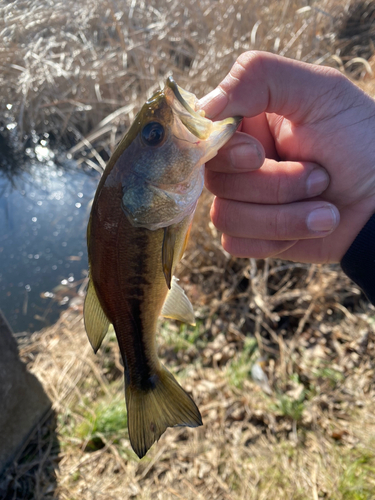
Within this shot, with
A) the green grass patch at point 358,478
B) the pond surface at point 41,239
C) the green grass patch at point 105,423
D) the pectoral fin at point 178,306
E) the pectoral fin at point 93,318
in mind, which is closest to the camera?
the pectoral fin at point 93,318

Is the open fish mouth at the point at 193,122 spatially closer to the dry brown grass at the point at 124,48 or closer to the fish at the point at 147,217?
the fish at the point at 147,217

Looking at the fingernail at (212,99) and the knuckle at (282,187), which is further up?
the fingernail at (212,99)

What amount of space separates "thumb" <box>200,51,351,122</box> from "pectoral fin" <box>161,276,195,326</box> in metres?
0.83

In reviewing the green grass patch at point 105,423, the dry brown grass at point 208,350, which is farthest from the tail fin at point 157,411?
the green grass patch at point 105,423

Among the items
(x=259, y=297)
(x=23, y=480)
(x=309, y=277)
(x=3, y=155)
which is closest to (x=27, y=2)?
(x=3, y=155)

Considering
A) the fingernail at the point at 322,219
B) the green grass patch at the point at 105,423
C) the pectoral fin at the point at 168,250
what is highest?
the pectoral fin at the point at 168,250

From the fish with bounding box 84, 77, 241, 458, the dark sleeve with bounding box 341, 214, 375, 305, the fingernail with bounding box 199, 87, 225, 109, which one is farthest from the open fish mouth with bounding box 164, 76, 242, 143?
the dark sleeve with bounding box 341, 214, 375, 305

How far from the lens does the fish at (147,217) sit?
135 cm

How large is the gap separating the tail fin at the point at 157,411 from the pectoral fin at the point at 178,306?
276mm

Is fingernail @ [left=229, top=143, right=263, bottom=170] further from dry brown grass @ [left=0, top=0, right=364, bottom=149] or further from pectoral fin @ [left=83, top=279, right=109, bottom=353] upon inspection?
dry brown grass @ [left=0, top=0, right=364, bottom=149]

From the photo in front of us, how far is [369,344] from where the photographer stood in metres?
Result: 3.31

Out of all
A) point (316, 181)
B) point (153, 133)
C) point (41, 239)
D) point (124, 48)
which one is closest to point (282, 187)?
point (316, 181)

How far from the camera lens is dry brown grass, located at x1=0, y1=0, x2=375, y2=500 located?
2.65 metres

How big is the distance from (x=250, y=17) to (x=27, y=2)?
295 centimetres
